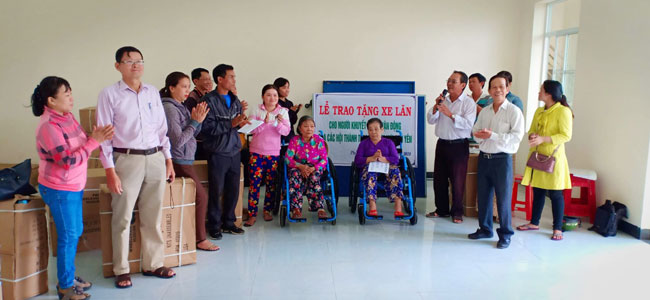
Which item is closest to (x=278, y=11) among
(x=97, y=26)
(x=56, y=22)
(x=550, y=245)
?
(x=97, y=26)

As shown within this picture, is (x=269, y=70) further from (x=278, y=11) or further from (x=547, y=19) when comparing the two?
(x=547, y=19)

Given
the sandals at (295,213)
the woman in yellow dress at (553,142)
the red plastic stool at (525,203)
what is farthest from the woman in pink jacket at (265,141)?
the red plastic stool at (525,203)

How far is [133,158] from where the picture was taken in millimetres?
2832

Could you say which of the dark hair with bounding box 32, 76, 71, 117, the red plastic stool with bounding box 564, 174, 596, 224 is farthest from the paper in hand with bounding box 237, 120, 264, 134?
the red plastic stool with bounding box 564, 174, 596, 224

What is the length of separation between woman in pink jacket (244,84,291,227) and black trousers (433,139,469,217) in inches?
60.2

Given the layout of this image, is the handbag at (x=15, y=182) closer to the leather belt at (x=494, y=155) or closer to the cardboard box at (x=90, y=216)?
the cardboard box at (x=90, y=216)

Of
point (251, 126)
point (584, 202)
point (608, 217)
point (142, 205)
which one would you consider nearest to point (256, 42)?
point (251, 126)

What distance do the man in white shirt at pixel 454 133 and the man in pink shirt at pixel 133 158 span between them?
8.52 feet

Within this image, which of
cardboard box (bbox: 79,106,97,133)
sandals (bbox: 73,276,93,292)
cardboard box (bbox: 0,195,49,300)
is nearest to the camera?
cardboard box (bbox: 0,195,49,300)

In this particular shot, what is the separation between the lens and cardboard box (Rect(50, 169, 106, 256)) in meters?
3.46

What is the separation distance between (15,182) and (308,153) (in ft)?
7.72

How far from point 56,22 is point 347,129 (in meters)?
4.01

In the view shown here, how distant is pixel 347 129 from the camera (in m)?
5.40

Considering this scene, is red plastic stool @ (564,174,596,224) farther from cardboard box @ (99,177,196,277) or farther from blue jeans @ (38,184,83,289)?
blue jeans @ (38,184,83,289)
